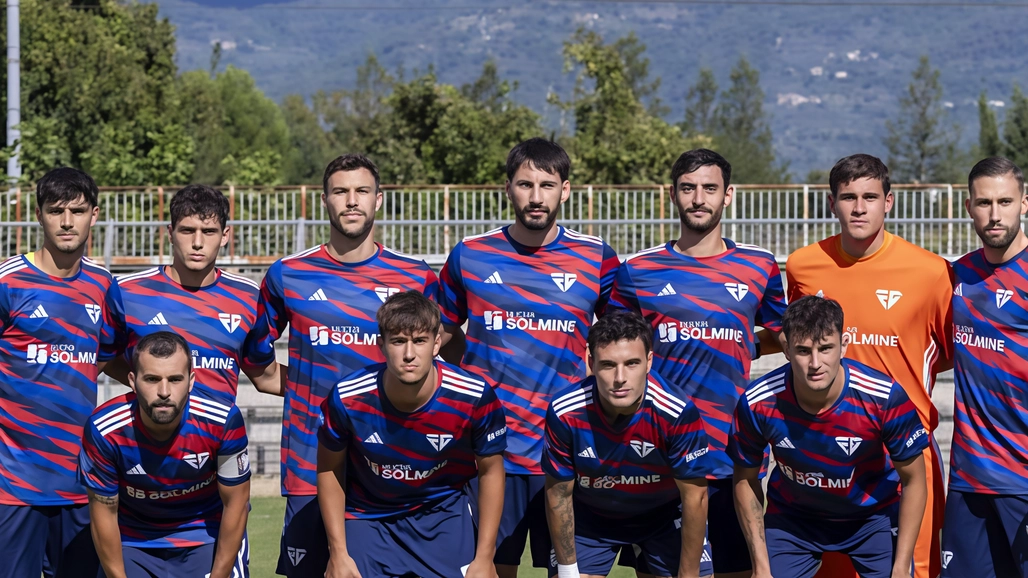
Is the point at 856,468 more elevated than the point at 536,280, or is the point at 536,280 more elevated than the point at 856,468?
the point at 536,280

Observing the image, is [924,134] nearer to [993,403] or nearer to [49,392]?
[993,403]

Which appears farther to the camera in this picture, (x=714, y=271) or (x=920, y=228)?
(x=920, y=228)

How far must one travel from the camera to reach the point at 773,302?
5684 millimetres

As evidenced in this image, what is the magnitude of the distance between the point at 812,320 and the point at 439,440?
1.70 m

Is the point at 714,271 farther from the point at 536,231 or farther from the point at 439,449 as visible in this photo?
the point at 439,449

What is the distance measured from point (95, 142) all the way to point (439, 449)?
27207 millimetres

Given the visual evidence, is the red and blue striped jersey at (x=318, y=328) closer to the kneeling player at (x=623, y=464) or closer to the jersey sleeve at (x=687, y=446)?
the kneeling player at (x=623, y=464)

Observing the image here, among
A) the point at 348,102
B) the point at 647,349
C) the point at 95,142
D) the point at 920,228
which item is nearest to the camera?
the point at 647,349

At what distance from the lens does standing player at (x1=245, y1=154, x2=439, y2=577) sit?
5.53 meters

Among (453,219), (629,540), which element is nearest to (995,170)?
(629,540)

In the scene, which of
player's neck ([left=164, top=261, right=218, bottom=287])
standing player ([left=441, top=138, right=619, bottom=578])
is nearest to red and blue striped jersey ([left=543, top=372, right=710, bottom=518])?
standing player ([left=441, top=138, right=619, bottom=578])

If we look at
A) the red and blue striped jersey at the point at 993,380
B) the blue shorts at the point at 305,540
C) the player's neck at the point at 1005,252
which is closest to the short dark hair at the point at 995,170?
the player's neck at the point at 1005,252

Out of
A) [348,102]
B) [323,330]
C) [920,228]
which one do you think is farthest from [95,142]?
[348,102]

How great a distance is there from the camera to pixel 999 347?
210 inches
